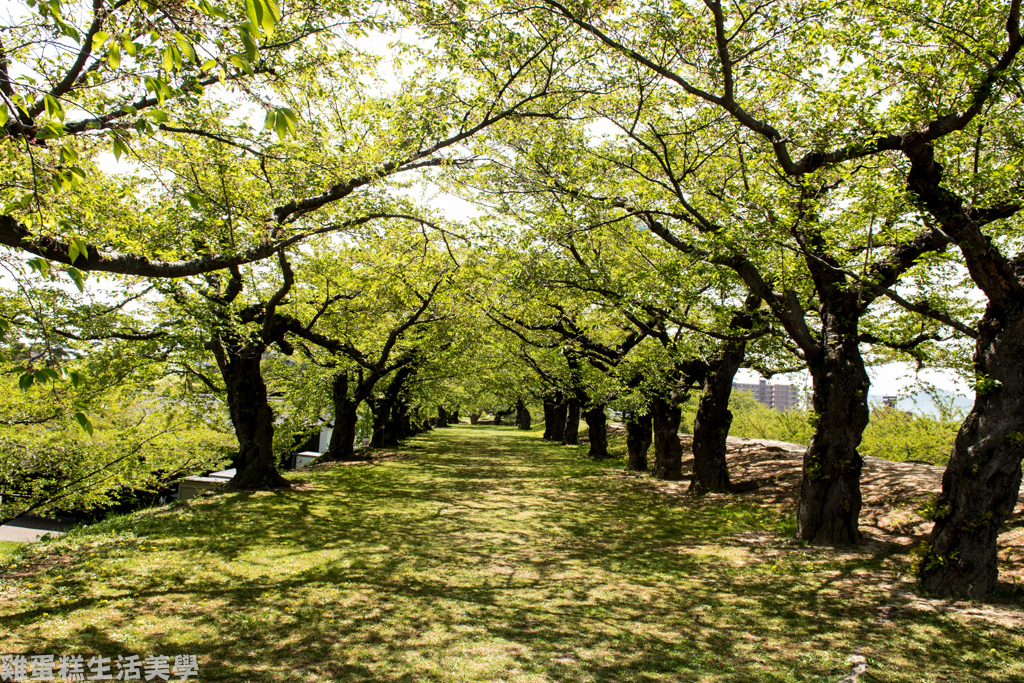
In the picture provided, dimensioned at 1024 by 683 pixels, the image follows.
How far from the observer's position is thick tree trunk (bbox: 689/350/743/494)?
14.0m

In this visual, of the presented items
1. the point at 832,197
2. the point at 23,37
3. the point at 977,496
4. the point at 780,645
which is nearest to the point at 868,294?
the point at 832,197

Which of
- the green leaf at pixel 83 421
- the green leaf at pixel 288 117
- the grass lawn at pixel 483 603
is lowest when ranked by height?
the grass lawn at pixel 483 603

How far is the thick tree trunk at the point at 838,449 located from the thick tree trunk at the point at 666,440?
7.36 metres

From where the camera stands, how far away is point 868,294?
9047mm

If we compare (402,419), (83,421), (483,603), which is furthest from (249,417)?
(402,419)

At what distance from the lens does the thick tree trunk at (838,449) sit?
8867 mm

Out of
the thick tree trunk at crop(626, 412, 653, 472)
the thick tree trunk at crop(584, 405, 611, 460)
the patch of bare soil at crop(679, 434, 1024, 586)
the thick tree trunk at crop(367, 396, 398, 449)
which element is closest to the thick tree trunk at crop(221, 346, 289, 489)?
the patch of bare soil at crop(679, 434, 1024, 586)

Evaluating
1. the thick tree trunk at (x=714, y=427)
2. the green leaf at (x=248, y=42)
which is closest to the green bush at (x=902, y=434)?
the thick tree trunk at (x=714, y=427)

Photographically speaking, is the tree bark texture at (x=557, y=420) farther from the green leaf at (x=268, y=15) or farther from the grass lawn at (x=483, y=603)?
the green leaf at (x=268, y=15)

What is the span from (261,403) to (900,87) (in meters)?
14.0

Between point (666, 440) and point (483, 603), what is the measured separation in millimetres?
11852

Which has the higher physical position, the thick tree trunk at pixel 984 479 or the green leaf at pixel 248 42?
the green leaf at pixel 248 42

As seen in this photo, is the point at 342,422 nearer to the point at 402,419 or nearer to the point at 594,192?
the point at 402,419

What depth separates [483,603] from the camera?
6348 millimetres
